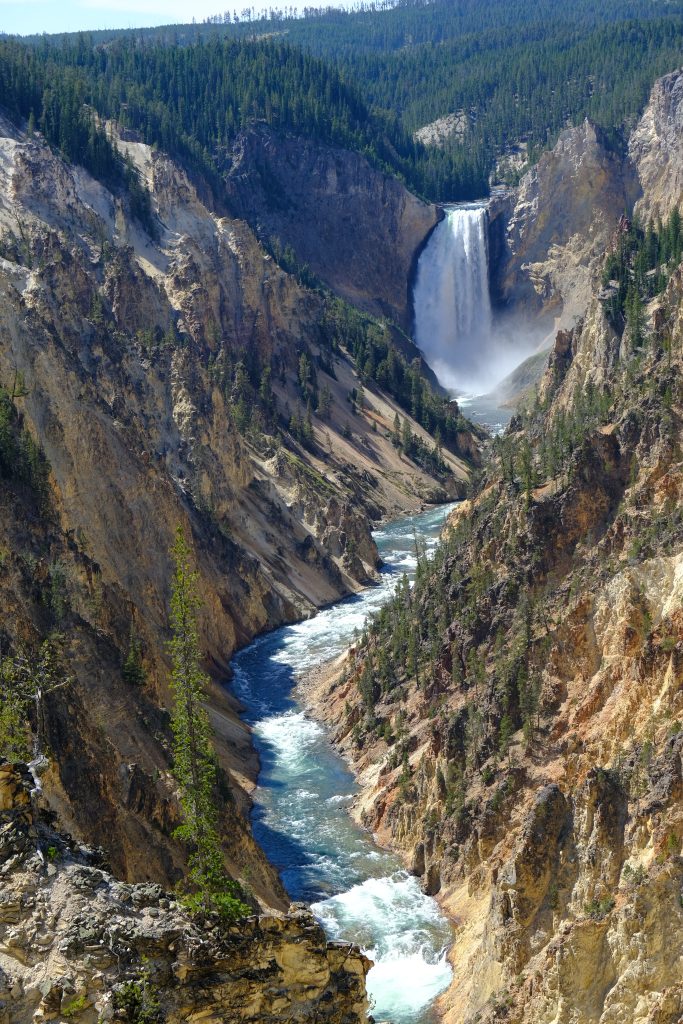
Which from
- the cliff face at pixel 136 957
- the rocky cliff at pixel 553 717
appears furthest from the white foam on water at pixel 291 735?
the cliff face at pixel 136 957

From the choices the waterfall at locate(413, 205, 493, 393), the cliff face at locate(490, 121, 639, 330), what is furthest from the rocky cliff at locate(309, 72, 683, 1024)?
the waterfall at locate(413, 205, 493, 393)

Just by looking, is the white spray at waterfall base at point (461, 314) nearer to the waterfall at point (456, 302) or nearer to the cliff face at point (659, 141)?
the waterfall at point (456, 302)

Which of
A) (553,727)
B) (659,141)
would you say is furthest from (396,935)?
(659,141)

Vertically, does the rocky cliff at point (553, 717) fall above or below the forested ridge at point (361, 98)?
below

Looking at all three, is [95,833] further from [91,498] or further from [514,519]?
[91,498]

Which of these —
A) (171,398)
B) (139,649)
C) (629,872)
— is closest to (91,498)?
(139,649)
